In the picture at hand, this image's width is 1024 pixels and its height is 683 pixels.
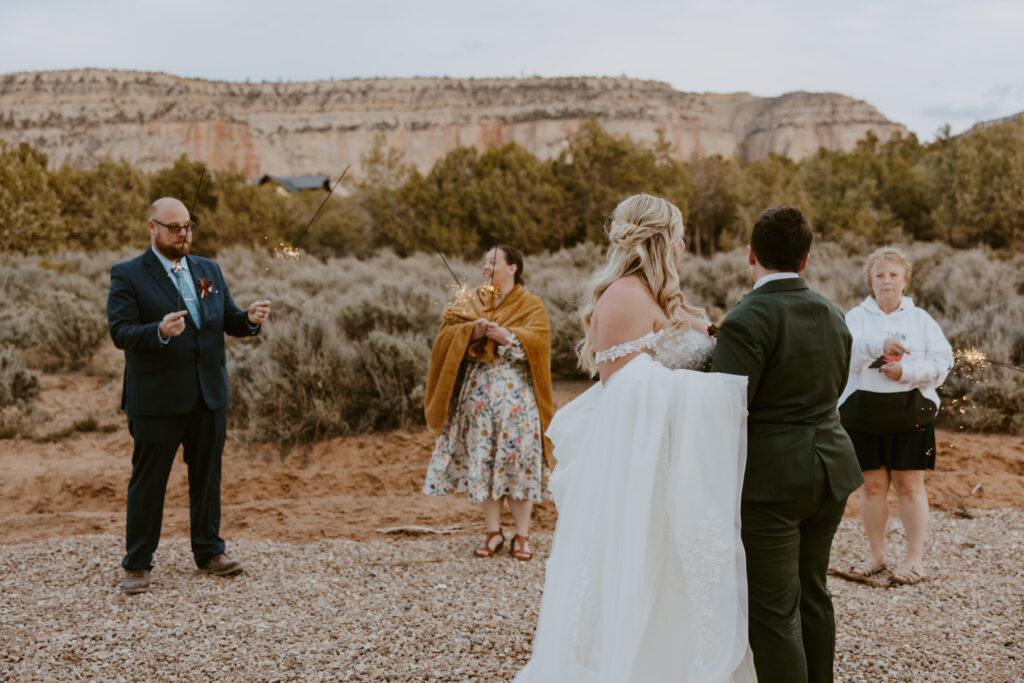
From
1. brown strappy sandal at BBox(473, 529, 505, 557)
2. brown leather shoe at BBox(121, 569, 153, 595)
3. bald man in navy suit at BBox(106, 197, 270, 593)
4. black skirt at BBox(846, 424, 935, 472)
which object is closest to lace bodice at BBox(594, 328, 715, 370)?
black skirt at BBox(846, 424, 935, 472)

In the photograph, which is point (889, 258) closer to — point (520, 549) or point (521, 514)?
point (521, 514)

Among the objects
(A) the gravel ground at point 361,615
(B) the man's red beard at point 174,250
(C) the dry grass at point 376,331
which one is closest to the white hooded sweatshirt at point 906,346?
(A) the gravel ground at point 361,615

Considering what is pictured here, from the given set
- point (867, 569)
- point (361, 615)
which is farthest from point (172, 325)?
point (867, 569)

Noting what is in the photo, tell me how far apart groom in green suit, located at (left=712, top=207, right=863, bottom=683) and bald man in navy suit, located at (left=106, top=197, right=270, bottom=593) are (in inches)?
132

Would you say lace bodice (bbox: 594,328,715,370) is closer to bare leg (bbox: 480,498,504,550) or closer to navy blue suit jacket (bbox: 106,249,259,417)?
bare leg (bbox: 480,498,504,550)

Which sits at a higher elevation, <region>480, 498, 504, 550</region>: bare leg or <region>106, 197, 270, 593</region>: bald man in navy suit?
<region>106, 197, 270, 593</region>: bald man in navy suit

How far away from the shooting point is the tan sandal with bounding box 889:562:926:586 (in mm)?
4797

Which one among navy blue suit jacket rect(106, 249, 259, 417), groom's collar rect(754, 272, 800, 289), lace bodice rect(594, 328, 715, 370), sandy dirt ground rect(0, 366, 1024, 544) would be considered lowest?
sandy dirt ground rect(0, 366, 1024, 544)

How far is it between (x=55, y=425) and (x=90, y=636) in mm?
6181

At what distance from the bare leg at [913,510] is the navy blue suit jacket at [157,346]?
468 cm

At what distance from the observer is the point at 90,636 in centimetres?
393

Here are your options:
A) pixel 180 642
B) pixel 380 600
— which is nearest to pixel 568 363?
pixel 380 600

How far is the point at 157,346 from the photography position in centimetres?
456

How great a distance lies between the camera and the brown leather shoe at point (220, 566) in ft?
16.3
